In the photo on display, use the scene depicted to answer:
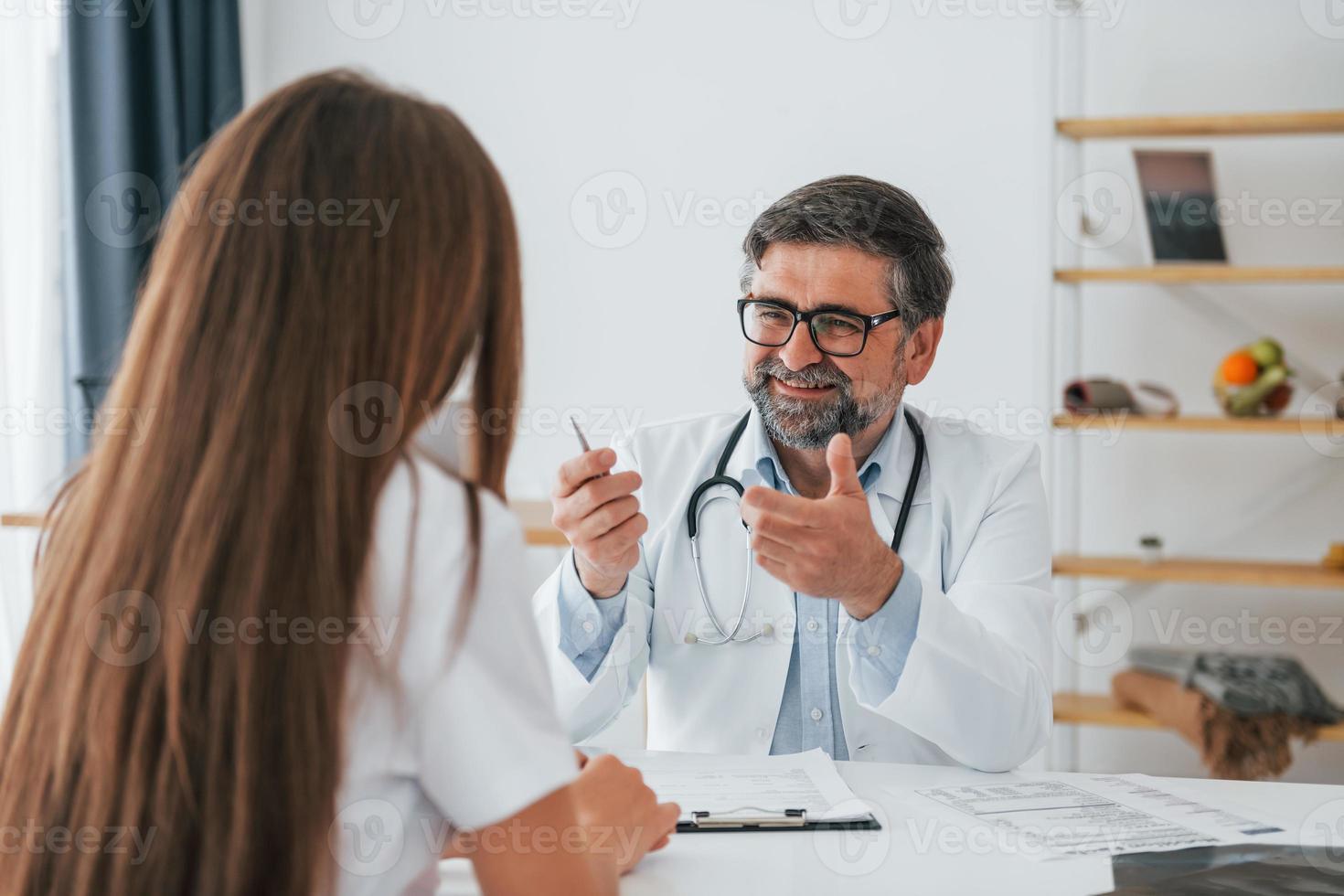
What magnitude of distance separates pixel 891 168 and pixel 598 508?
1917 millimetres

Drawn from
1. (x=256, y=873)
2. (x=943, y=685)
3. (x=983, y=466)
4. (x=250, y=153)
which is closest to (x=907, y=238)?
(x=983, y=466)

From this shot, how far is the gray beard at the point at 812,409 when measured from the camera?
1.69 meters

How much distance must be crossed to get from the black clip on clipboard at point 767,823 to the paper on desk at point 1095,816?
0.12 metres

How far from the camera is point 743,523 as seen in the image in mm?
1694

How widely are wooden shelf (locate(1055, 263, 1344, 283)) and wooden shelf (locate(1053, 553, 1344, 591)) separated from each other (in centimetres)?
65

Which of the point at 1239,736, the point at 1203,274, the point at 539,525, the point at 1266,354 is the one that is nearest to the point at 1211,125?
the point at 1203,274

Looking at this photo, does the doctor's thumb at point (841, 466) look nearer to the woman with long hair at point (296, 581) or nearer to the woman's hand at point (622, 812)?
the woman's hand at point (622, 812)

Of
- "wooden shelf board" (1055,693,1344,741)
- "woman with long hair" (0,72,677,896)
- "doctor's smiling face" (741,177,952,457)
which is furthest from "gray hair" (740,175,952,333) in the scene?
"wooden shelf board" (1055,693,1344,741)

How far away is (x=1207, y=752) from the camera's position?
259 cm

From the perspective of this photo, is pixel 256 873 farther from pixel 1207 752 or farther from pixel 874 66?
pixel 874 66

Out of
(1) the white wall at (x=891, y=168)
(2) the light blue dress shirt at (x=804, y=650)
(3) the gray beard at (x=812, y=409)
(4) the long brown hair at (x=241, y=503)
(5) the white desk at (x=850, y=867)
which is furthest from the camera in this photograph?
(1) the white wall at (x=891, y=168)

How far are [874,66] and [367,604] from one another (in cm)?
265

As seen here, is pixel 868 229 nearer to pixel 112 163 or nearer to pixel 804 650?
pixel 804 650

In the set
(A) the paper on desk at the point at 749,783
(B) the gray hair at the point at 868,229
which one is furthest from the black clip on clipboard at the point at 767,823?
(B) the gray hair at the point at 868,229
